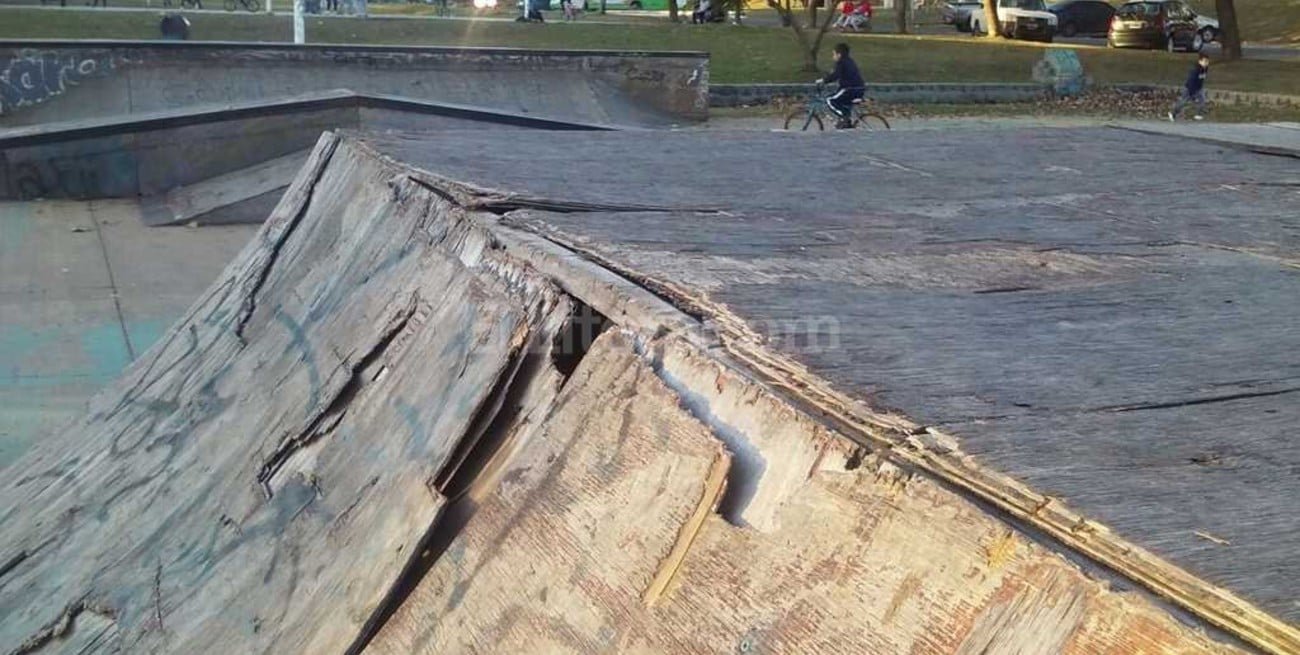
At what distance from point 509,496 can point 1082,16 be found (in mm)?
40727

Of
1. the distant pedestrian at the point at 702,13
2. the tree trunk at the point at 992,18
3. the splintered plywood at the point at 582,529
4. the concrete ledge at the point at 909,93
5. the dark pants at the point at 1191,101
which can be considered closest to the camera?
the splintered plywood at the point at 582,529

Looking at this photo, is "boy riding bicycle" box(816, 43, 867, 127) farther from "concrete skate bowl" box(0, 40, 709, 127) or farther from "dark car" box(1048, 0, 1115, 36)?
"dark car" box(1048, 0, 1115, 36)

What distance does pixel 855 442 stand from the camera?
5.54 ft

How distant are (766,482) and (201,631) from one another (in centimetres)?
153

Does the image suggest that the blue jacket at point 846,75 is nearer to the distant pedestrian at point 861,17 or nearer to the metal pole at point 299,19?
the metal pole at point 299,19

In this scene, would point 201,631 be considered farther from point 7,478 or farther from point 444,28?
point 444,28

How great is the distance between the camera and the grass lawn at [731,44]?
80.6 feet

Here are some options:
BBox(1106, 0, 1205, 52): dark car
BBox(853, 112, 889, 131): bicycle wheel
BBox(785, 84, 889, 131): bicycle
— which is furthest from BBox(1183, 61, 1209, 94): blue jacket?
BBox(1106, 0, 1205, 52): dark car

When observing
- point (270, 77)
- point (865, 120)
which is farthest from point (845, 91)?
point (270, 77)

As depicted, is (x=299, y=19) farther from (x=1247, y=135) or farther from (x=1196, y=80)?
(x=1247, y=135)

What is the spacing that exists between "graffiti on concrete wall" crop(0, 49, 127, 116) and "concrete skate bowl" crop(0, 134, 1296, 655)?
455 inches

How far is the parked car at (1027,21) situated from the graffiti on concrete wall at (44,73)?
26.7m

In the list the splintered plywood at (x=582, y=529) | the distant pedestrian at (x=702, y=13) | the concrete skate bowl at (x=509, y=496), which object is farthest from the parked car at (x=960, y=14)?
the splintered plywood at (x=582, y=529)

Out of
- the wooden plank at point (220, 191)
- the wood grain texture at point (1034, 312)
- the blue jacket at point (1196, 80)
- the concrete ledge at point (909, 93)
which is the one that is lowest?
the wooden plank at point (220, 191)
